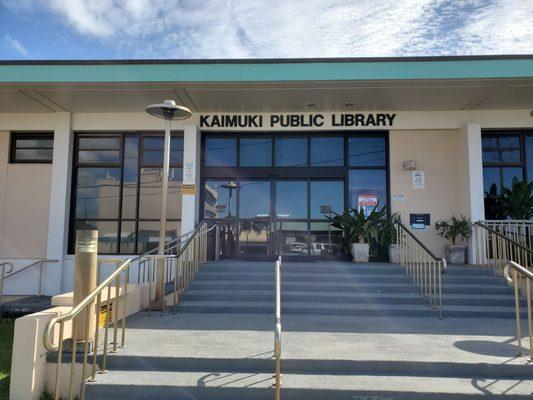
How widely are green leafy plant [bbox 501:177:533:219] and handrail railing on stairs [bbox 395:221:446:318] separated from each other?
8.06 ft

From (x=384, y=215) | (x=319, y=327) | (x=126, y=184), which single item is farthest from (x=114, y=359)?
(x=384, y=215)

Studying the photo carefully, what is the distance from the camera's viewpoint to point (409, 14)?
8.73 meters

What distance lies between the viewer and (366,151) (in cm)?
998

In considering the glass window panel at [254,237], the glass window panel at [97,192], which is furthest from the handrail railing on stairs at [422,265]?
the glass window panel at [97,192]

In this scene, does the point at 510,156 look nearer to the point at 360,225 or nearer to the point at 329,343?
the point at 360,225

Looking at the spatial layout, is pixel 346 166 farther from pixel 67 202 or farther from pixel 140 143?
pixel 67 202

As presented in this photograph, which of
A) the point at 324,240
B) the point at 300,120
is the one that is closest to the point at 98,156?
the point at 300,120

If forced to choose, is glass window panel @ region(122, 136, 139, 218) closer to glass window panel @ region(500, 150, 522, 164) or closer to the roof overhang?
the roof overhang

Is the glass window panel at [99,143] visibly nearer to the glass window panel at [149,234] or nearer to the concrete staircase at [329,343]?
the glass window panel at [149,234]

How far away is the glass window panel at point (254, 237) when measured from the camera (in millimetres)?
9789

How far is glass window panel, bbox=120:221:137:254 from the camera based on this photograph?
32.9 ft

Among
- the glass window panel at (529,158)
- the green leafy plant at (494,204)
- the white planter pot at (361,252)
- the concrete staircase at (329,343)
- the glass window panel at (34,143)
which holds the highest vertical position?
the glass window panel at (34,143)

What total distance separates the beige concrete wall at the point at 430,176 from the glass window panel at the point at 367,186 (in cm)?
26

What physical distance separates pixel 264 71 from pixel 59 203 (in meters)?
5.72
